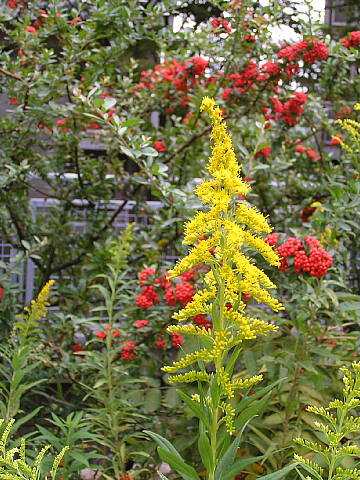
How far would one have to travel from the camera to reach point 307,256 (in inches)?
86.6

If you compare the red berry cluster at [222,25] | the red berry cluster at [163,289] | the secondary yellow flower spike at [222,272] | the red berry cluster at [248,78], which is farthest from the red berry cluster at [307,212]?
the secondary yellow flower spike at [222,272]

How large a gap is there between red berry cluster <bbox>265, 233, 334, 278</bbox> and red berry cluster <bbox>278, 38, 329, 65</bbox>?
1.56m

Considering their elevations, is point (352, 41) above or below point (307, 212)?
above

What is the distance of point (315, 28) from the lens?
332cm

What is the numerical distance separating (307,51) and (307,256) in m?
1.66

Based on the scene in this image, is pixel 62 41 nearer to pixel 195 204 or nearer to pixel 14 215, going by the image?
pixel 14 215

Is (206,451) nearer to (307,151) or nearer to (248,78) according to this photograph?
(248,78)

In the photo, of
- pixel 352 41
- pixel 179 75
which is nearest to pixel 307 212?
pixel 352 41

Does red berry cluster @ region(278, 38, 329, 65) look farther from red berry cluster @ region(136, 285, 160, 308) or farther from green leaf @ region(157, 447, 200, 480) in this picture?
green leaf @ region(157, 447, 200, 480)

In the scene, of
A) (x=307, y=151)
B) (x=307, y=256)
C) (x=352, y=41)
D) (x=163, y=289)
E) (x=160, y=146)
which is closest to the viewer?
(x=307, y=256)

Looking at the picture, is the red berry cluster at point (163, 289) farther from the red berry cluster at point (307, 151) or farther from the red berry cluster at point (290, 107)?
the red berry cluster at point (307, 151)

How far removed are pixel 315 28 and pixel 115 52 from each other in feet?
4.08

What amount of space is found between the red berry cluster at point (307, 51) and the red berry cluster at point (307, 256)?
1.56m

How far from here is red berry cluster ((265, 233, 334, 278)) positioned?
84.3 inches
